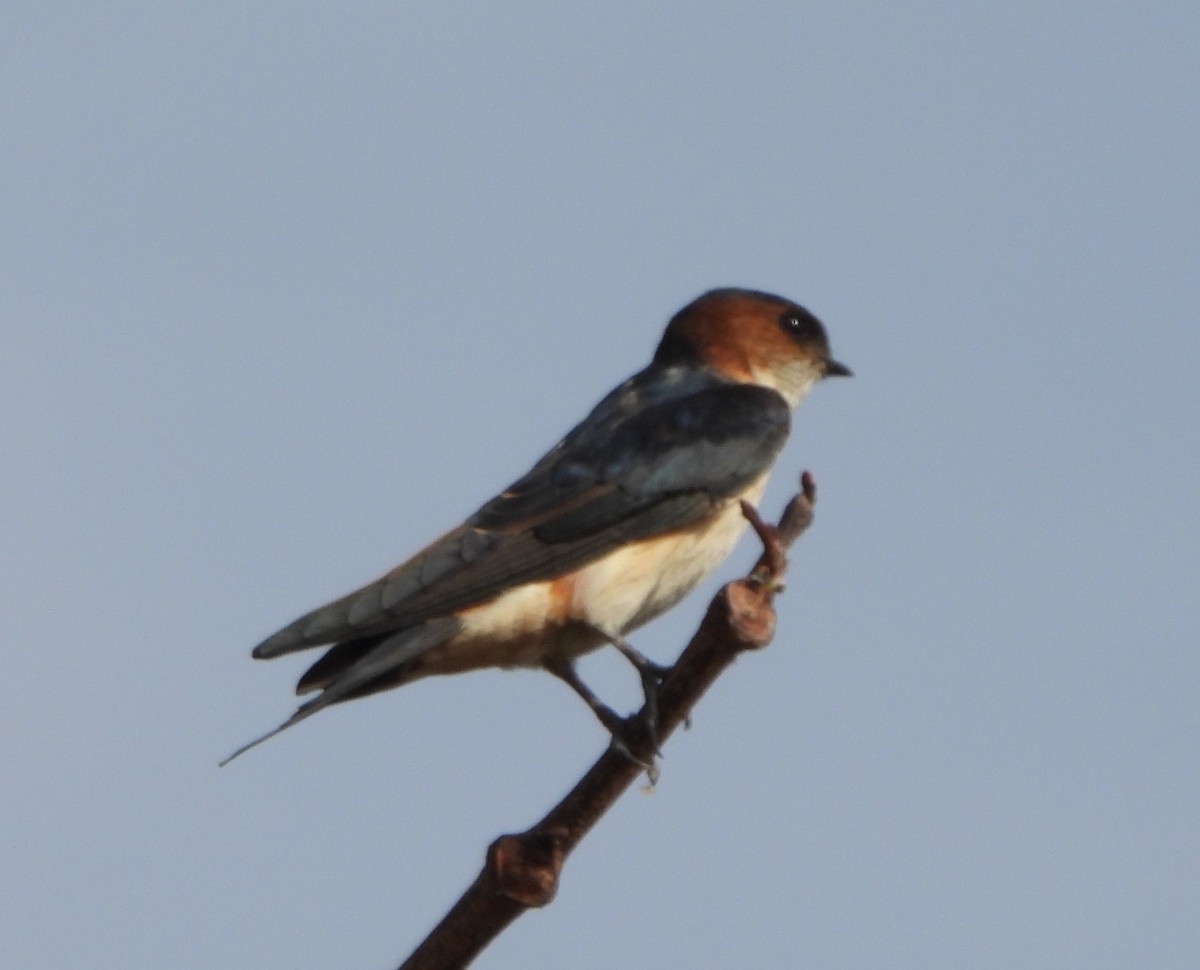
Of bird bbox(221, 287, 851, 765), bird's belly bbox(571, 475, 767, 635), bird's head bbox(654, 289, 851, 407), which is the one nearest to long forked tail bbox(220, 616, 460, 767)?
bird bbox(221, 287, 851, 765)

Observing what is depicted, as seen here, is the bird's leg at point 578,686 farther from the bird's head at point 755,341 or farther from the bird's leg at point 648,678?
the bird's head at point 755,341

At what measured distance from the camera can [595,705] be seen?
6.89 m

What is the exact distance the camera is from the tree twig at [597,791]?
16.0ft

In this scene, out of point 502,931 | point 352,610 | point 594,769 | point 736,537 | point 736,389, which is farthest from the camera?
point 736,389

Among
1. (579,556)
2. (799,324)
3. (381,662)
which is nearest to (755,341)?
(799,324)

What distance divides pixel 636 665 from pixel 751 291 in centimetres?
288

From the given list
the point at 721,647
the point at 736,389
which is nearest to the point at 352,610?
the point at 721,647

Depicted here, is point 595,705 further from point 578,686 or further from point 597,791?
point 597,791

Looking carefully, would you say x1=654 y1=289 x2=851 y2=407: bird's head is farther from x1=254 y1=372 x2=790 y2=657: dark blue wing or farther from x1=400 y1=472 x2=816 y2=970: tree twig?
x1=400 y1=472 x2=816 y2=970: tree twig

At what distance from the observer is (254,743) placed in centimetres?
521

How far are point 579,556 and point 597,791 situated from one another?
1.92 m

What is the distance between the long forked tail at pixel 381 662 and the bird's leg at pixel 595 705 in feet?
2.02

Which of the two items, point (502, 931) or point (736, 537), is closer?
point (502, 931)

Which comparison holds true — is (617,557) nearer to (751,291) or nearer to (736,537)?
(736,537)
